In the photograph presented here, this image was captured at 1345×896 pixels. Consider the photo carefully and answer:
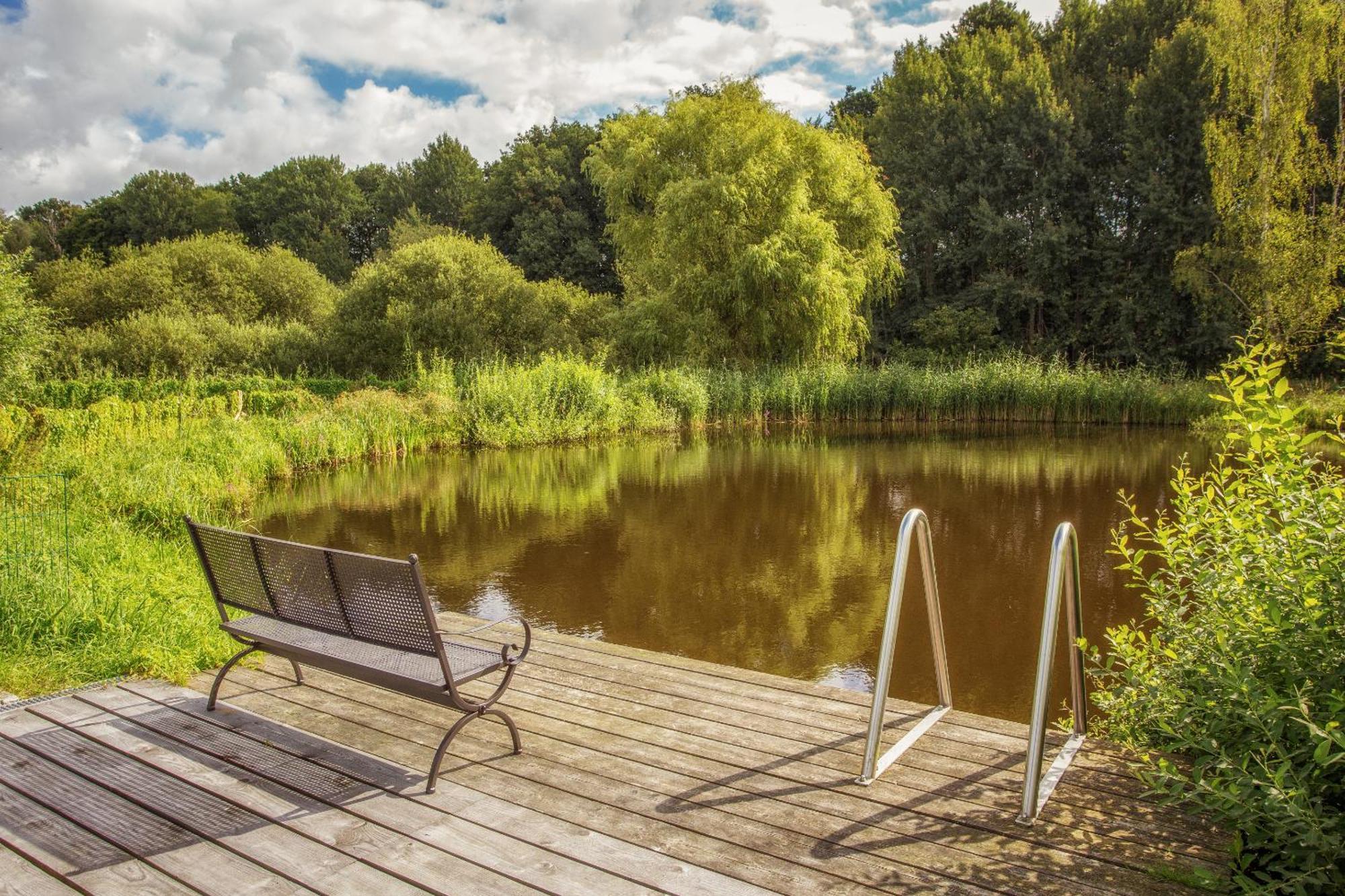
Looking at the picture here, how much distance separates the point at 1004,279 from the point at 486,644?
101 ft

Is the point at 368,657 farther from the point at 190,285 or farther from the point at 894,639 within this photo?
the point at 190,285

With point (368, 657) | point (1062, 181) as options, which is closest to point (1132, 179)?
point (1062, 181)

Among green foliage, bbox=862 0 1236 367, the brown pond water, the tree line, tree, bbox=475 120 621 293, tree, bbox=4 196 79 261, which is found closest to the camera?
the brown pond water

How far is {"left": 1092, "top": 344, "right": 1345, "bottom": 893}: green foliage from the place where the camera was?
2268 mm

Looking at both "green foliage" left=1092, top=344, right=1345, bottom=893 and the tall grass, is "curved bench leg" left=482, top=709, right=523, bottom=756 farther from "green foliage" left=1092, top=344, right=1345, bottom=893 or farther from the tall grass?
the tall grass

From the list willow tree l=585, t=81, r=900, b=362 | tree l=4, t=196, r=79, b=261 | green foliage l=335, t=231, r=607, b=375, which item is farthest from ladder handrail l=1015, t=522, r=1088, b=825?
tree l=4, t=196, r=79, b=261

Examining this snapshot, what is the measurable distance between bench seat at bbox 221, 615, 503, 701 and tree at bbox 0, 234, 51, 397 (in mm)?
11068

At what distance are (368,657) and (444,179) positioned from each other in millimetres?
56495

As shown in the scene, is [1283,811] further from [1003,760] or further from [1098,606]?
[1098,606]

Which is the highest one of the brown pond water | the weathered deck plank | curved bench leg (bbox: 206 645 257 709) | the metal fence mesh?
the metal fence mesh

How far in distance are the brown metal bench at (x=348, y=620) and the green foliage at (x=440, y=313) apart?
75.9 ft

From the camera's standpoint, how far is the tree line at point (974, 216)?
2320 centimetres

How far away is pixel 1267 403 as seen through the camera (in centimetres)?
313

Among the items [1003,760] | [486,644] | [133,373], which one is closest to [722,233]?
[133,373]
